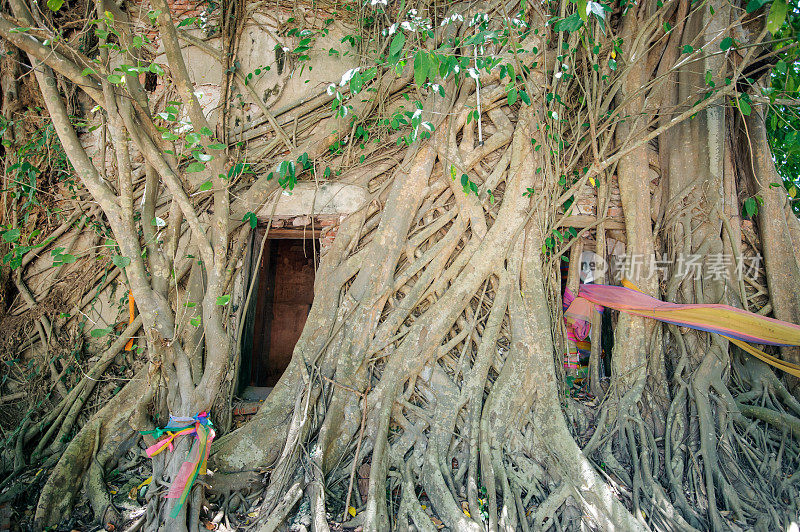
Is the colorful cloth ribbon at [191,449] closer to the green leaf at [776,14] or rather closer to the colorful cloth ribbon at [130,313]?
the colorful cloth ribbon at [130,313]

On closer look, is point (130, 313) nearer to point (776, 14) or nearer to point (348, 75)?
point (348, 75)

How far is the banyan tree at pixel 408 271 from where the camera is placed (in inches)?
89.4

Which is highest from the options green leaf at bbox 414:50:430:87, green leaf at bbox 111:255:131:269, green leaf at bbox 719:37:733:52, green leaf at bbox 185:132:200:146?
green leaf at bbox 719:37:733:52

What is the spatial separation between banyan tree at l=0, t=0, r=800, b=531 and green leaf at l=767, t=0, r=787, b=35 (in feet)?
1.69

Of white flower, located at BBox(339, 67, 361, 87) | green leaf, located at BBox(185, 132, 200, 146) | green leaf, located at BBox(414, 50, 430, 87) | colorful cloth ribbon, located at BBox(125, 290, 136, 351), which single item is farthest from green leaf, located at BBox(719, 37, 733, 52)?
colorful cloth ribbon, located at BBox(125, 290, 136, 351)

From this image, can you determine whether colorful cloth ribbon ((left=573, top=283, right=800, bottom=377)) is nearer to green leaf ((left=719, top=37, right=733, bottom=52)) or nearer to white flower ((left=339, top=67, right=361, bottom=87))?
green leaf ((left=719, top=37, right=733, bottom=52))

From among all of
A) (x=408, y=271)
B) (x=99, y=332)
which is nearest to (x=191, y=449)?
(x=99, y=332)

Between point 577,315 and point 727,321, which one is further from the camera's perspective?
point 577,315

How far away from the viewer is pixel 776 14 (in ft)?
5.61

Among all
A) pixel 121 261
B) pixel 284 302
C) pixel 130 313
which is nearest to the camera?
pixel 121 261

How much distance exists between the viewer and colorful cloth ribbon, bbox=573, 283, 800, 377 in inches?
107

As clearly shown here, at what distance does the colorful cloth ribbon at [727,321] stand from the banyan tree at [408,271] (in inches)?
0.6

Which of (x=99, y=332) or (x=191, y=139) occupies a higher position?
(x=191, y=139)

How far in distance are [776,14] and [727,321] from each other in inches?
68.4
